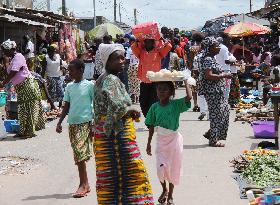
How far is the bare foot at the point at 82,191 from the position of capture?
21.9 feet

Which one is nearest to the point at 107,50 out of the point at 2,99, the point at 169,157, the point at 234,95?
the point at 169,157

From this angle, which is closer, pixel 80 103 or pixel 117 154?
pixel 117 154

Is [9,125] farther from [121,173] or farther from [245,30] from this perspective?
[245,30]

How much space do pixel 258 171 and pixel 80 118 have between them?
221cm

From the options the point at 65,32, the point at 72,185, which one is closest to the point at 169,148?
the point at 72,185

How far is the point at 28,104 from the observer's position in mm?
11047

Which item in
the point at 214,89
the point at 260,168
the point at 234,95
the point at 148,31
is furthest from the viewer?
the point at 234,95

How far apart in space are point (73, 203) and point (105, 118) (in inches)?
66.1

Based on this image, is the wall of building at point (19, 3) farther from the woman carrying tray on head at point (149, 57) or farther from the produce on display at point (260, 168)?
the produce on display at point (260, 168)

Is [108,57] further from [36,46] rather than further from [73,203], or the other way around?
[36,46]

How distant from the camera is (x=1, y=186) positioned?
7.39 meters

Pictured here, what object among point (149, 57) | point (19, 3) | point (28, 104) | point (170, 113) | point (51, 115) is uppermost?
point (19, 3)

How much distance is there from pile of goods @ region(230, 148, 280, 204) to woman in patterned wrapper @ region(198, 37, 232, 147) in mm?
1612

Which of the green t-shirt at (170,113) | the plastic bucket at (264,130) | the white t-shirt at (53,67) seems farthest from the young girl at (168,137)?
the white t-shirt at (53,67)
